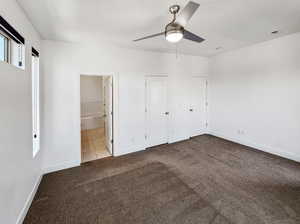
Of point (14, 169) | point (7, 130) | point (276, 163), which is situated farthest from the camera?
point (276, 163)

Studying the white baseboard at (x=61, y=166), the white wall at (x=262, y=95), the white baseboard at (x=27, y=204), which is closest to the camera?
the white baseboard at (x=27, y=204)

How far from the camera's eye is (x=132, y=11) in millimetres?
2213

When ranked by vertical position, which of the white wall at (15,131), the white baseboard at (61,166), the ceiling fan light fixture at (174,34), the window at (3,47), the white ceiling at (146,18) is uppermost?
the white ceiling at (146,18)

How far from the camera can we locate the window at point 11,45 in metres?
1.64

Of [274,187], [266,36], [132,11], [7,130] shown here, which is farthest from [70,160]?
[266,36]

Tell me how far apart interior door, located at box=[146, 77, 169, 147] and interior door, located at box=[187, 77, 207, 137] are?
1057 mm

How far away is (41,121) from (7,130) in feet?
5.19

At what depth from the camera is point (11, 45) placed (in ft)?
6.25

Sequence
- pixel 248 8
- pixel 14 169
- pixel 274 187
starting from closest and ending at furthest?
pixel 14 169 → pixel 248 8 → pixel 274 187

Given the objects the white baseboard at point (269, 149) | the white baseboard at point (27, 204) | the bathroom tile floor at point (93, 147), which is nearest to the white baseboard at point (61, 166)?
the bathroom tile floor at point (93, 147)

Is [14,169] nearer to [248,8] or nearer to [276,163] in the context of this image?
[248,8]

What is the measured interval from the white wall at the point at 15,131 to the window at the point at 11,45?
0.10 metres

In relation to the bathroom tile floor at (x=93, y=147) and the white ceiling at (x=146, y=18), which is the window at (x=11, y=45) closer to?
the white ceiling at (x=146, y=18)

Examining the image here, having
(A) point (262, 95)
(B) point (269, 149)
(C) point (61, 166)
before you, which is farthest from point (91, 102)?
(B) point (269, 149)
